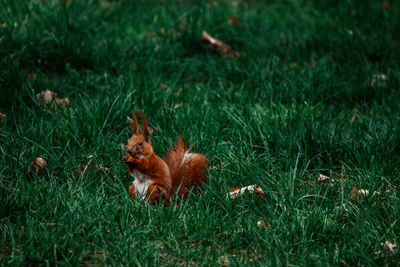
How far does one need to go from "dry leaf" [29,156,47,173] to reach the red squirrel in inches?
25.5

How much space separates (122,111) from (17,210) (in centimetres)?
122

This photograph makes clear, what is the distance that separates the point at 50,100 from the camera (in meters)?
3.81

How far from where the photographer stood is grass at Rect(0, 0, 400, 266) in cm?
243

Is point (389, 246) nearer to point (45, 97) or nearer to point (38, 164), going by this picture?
point (38, 164)

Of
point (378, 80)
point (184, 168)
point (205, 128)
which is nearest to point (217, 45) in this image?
point (378, 80)

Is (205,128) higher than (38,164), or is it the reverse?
(38,164)

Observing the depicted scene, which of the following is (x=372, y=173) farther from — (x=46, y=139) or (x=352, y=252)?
(x=46, y=139)

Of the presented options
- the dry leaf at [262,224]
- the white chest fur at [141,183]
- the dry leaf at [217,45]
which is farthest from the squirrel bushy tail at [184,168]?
the dry leaf at [217,45]

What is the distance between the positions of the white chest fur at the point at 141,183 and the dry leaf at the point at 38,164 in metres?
0.71

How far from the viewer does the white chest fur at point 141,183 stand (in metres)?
2.60

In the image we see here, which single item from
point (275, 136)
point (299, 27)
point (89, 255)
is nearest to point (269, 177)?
point (275, 136)

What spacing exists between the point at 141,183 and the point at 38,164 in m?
0.78

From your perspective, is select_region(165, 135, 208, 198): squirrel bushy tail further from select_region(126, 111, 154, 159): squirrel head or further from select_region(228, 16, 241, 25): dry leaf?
select_region(228, 16, 241, 25): dry leaf

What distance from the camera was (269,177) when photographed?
293 centimetres
